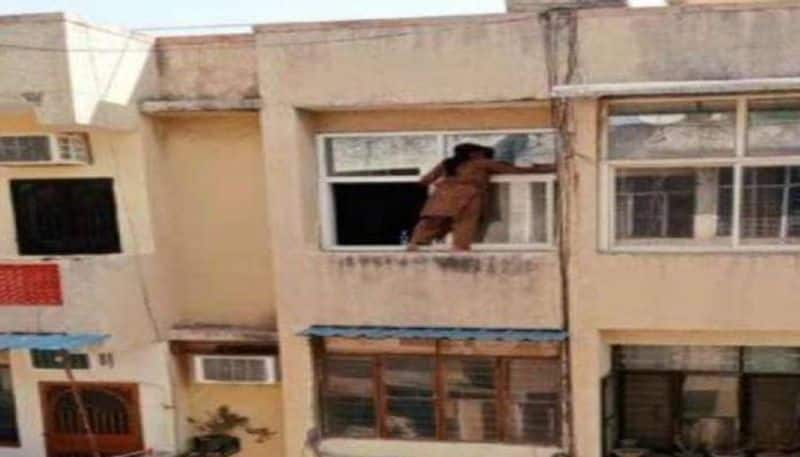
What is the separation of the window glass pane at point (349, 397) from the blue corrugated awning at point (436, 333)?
1.65 feet

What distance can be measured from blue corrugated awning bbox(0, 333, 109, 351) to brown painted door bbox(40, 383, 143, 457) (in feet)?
3.75

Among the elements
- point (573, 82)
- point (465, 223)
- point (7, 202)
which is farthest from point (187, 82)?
point (573, 82)

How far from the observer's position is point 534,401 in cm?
861

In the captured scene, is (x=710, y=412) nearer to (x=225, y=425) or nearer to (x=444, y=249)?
(x=444, y=249)

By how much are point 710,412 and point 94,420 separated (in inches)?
271

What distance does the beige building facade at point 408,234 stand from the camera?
780cm

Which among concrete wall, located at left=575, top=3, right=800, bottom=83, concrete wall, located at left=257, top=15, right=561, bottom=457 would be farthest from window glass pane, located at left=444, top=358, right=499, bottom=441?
concrete wall, located at left=575, top=3, right=800, bottom=83

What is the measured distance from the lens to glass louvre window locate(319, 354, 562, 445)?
859 centimetres

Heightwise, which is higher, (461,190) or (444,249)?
(461,190)

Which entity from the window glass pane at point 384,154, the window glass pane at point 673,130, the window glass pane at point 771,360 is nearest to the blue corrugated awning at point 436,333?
the window glass pane at point 384,154

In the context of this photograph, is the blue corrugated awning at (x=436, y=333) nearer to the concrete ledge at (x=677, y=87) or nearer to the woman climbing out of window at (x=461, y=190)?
the woman climbing out of window at (x=461, y=190)

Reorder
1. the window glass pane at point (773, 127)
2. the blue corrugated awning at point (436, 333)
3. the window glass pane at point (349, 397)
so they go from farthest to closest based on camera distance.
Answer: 1. the window glass pane at point (349, 397)
2. the blue corrugated awning at point (436, 333)
3. the window glass pane at point (773, 127)

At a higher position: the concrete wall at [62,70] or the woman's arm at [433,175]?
the concrete wall at [62,70]

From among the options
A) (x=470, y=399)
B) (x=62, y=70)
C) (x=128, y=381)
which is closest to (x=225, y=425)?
(x=128, y=381)
